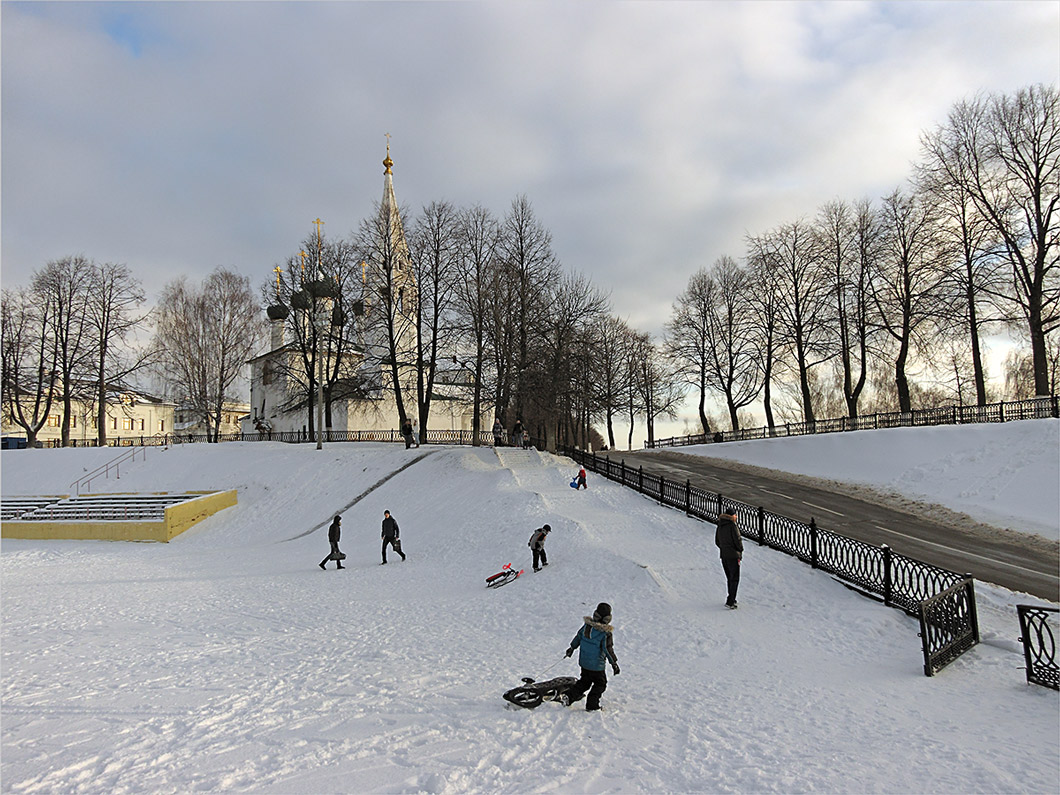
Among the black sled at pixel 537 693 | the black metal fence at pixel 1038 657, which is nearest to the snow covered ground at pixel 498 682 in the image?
the black sled at pixel 537 693

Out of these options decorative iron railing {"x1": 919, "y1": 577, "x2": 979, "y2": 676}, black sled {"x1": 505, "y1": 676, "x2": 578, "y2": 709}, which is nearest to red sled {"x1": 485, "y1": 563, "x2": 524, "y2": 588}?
black sled {"x1": 505, "y1": 676, "x2": 578, "y2": 709}

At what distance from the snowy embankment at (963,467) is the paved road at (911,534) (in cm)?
182

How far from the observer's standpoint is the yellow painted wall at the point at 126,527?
22.9 m

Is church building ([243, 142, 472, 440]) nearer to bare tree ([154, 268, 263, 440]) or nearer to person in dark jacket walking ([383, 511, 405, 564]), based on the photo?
bare tree ([154, 268, 263, 440])

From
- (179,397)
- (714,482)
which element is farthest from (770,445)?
(179,397)

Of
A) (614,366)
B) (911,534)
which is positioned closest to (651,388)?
(614,366)

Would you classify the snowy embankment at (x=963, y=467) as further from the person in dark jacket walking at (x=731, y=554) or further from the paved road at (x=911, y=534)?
the person in dark jacket walking at (x=731, y=554)

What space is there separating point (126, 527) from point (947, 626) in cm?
2618

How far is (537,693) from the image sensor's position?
21.0 feet

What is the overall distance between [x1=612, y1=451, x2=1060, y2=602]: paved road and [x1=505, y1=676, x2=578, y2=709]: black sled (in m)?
10.0

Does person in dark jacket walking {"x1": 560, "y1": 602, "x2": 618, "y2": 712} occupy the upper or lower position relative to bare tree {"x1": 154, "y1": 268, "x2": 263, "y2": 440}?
lower

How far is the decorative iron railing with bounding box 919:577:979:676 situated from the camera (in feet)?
24.5

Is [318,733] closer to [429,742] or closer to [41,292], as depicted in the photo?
[429,742]

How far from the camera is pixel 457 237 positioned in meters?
32.1
